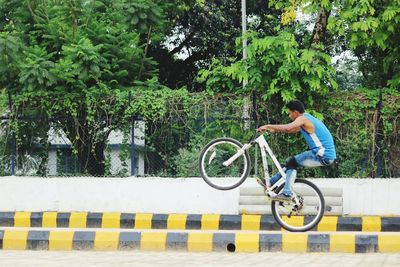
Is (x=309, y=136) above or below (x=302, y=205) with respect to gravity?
above

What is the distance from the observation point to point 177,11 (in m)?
22.3

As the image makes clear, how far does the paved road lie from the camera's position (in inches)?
338

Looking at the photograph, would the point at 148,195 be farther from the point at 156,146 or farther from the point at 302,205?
the point at 302,205

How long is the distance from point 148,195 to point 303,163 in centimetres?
654

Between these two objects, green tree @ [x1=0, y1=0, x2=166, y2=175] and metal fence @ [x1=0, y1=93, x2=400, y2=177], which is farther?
green tree @ [x1=0, y1=0, x2=166, y2=175]

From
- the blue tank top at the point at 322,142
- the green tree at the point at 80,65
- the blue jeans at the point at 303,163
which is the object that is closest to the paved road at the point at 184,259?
the blue jeans at the point at 303,163

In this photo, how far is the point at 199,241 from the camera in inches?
408

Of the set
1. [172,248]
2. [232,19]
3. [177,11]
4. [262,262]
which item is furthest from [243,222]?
[232,19]

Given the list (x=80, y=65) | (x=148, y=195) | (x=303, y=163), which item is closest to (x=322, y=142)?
(x=303, y=163)

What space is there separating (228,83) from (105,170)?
9.44 feet

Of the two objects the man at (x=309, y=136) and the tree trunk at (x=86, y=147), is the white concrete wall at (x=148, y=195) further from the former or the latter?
the man at (x=309, y=136)

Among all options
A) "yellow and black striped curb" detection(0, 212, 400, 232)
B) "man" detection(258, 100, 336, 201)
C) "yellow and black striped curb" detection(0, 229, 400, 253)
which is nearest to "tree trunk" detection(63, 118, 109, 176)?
"yellow and black striped curb" detection(0, 212, 400, 232)

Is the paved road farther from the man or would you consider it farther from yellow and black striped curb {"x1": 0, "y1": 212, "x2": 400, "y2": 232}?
yellow and black striped curb {"x1": 0, "y1": 212, "x2": 400, "y2": 232}

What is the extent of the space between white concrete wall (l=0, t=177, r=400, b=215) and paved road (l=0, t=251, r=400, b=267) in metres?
4.78
